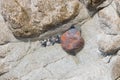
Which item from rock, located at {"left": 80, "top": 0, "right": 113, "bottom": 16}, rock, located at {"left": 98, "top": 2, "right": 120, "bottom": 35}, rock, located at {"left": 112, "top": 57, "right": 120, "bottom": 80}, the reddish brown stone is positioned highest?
rock, located at {"left": 80, "top": 0, "right": 113, "bottom": 16}

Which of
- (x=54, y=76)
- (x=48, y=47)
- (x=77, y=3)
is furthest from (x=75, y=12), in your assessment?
(x=54, y=76)

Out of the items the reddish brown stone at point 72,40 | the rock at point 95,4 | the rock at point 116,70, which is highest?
the rock at point 95,4

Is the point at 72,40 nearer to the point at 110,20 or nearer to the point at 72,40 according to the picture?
the point at 72,40

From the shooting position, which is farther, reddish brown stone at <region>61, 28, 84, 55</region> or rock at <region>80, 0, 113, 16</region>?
reddish brown stone at <region>61, 28, 84, 55</region>

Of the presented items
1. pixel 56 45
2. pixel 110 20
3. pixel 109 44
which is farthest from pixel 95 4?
pixel 56 45

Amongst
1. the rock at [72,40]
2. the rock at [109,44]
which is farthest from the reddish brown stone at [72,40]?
the rock at [109,44]

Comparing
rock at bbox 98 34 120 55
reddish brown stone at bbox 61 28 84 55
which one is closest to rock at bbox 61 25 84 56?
reddish brown stone at bbox 61 28 84 55

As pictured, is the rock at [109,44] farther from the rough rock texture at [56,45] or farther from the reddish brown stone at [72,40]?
the reddish brown stone at [72,40]

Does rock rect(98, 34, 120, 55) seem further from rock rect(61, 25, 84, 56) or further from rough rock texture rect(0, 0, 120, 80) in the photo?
rock rect(61, 25, 84, 56)
